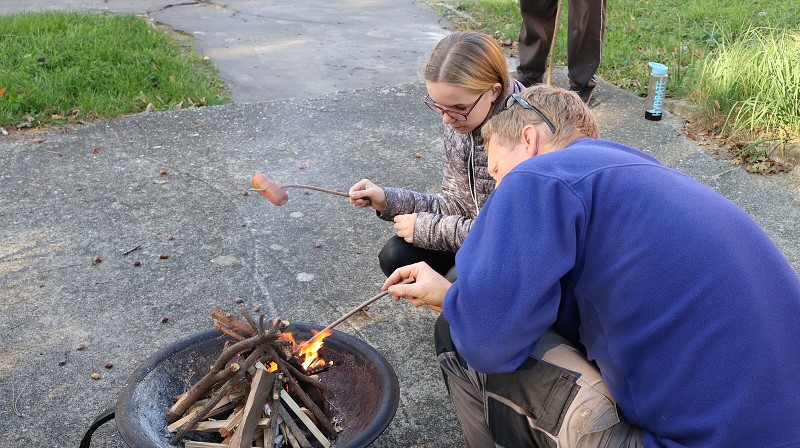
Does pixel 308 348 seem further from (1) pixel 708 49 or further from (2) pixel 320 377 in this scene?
(1) pixel 708 49

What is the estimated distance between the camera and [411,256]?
322 cm

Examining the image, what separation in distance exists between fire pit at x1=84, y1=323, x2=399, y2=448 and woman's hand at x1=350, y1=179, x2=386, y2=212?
0.74 meters

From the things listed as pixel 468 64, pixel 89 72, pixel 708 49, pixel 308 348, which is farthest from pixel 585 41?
pixel 308 348

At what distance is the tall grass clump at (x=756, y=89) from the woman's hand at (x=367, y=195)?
318cm

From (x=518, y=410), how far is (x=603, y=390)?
0.22m

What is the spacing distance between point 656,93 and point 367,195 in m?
3.27

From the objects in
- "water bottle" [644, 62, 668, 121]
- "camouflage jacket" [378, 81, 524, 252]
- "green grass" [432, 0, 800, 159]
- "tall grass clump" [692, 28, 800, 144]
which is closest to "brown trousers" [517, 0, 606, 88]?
"water bottle" [644, 62, 668, 121]

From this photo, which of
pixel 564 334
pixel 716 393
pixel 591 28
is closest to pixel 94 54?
pixel 591 28

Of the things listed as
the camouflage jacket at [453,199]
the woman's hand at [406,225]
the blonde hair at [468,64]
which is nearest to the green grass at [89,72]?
the camouflage jacket at [453,199]

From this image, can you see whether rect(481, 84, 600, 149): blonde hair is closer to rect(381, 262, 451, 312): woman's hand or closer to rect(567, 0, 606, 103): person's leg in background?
rect(381, 262, 451, 312): woman's hand

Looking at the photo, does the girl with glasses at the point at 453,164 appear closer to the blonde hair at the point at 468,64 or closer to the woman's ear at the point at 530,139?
the blonde hair at the point at 468,64

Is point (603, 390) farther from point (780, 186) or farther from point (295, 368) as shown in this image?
point (780, 186)

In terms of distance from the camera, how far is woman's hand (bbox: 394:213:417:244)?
10.1 feet

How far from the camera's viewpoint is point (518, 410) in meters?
2.03
